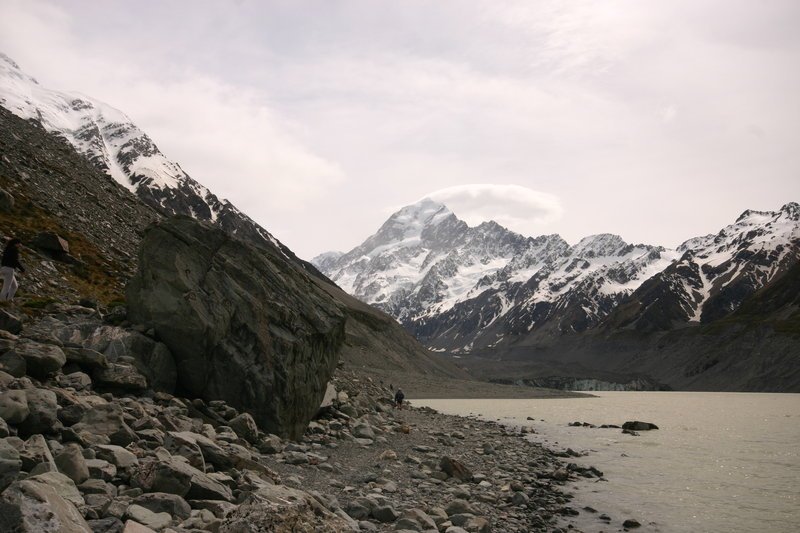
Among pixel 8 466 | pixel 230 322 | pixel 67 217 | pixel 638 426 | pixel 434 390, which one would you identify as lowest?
pixel 434 390

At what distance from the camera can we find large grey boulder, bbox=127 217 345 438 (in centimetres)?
2086

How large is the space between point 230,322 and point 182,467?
11.6 meters

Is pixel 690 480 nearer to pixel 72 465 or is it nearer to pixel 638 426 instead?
pixel 72 465

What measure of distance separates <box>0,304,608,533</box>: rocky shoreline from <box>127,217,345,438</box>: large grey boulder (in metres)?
0.99

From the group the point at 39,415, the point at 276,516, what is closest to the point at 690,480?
the point at 276,516

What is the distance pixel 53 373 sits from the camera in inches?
592

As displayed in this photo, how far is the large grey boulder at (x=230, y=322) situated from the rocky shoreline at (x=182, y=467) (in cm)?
99

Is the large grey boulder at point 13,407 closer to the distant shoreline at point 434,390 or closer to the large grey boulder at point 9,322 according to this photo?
the large grey boulder at point 9,322

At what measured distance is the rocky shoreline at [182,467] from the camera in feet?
28.1

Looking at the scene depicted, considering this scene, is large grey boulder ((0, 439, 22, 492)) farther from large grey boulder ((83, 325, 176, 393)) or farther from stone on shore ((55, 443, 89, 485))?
large grey boulder ((83, 325, 176, 393))

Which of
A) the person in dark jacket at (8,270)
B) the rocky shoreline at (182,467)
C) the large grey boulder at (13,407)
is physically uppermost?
the person in dark jacket at (8,270)

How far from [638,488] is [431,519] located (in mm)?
14672

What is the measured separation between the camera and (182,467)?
1080 centimetres

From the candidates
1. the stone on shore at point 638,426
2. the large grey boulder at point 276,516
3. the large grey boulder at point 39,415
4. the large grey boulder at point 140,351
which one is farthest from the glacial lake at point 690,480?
the large grey boulder at point 39,415
